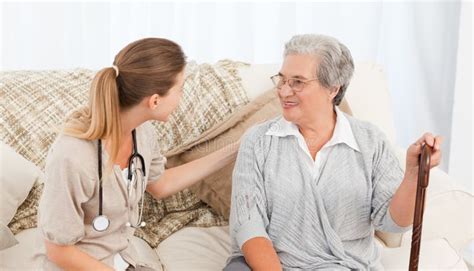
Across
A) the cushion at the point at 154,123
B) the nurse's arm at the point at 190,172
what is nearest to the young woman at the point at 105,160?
the nurse's arm at the point at 190,172

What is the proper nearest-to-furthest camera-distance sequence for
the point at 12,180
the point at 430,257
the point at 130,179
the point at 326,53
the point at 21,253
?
the point at 130,179 → the point at 326,53 → the point at 430,257 → the point at 21,253 → the point at 12,180

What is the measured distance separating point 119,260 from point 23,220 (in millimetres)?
618

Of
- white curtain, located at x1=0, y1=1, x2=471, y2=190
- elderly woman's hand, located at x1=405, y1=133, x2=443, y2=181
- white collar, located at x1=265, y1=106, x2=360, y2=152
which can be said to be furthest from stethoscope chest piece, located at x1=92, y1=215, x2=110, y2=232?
white curtain, located at x1=0, y1=1, x2=471, y2=190

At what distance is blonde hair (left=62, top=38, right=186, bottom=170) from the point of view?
1.78 metres

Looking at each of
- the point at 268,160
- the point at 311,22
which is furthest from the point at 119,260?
the point at 311,22

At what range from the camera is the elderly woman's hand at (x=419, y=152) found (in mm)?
1771

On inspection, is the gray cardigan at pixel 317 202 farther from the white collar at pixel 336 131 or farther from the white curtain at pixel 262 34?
the white curtain at pixel 262 34

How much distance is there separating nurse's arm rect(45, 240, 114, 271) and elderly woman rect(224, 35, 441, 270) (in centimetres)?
43

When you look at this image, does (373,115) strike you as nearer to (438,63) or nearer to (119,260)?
(119,260)

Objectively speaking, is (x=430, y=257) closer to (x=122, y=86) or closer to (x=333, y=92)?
(x=333, y=92)

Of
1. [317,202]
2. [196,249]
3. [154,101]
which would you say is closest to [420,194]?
[317,202]

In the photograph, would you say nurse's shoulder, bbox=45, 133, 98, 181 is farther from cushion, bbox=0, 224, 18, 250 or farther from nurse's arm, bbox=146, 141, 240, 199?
cushion, bbox=0, 224, 18, 250

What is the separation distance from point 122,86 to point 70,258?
0.43 m

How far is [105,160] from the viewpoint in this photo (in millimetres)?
1817
